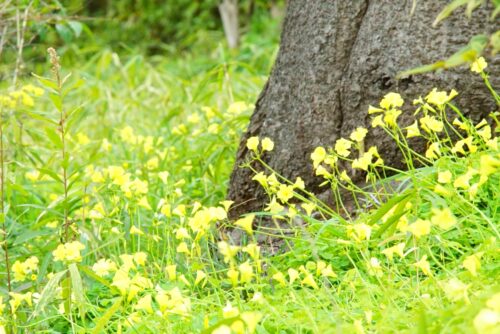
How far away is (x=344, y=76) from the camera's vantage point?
2.39 m

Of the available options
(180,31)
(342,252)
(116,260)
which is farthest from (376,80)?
(180,31)

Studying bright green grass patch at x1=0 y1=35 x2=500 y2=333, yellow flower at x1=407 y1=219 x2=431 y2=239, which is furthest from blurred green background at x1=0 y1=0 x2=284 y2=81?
yellow flower at x1=407 y1=219 x2=431 y2=239

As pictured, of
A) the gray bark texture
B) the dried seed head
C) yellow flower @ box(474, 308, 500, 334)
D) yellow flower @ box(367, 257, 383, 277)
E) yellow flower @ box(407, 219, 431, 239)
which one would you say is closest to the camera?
yellow flower @ box(474, 308, 500, 334)

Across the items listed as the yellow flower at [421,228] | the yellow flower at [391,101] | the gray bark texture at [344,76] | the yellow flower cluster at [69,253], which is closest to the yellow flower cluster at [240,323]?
the yellow flower at [421,228]

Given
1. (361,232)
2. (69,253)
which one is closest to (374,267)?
(361,232)

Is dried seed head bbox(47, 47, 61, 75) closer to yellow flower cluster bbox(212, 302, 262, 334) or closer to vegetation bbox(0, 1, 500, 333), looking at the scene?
vegetation bbox(0, 1, 500, 333)

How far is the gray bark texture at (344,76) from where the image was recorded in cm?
226

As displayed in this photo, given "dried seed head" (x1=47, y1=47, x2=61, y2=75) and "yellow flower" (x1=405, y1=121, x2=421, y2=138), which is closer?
"dried seed head" (x1=47, y1=47, x2=61, y2=75)

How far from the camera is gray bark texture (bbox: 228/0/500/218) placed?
2258mm

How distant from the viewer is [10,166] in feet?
9.18

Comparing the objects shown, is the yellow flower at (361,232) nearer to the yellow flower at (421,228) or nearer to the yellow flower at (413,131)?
the yellow flower at (421,228)

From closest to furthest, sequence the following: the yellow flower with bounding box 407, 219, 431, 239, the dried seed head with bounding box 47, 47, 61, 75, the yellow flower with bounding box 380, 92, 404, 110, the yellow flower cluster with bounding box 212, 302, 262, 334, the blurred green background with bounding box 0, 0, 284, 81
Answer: the yellow flower cluster with bounding box 212, 302, 262, 334 < the yellow flower with bounding box 407, 219, 431, 239 < the dried seed head with bounding box 47, 47, 61, 75 < the yellow flower with bounding box 380, 92, 404, 110 < the blurred green background with bounding box 0, 0, 284, 81

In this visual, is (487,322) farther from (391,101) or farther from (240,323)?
(391,101)

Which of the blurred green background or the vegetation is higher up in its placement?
the vegetation
